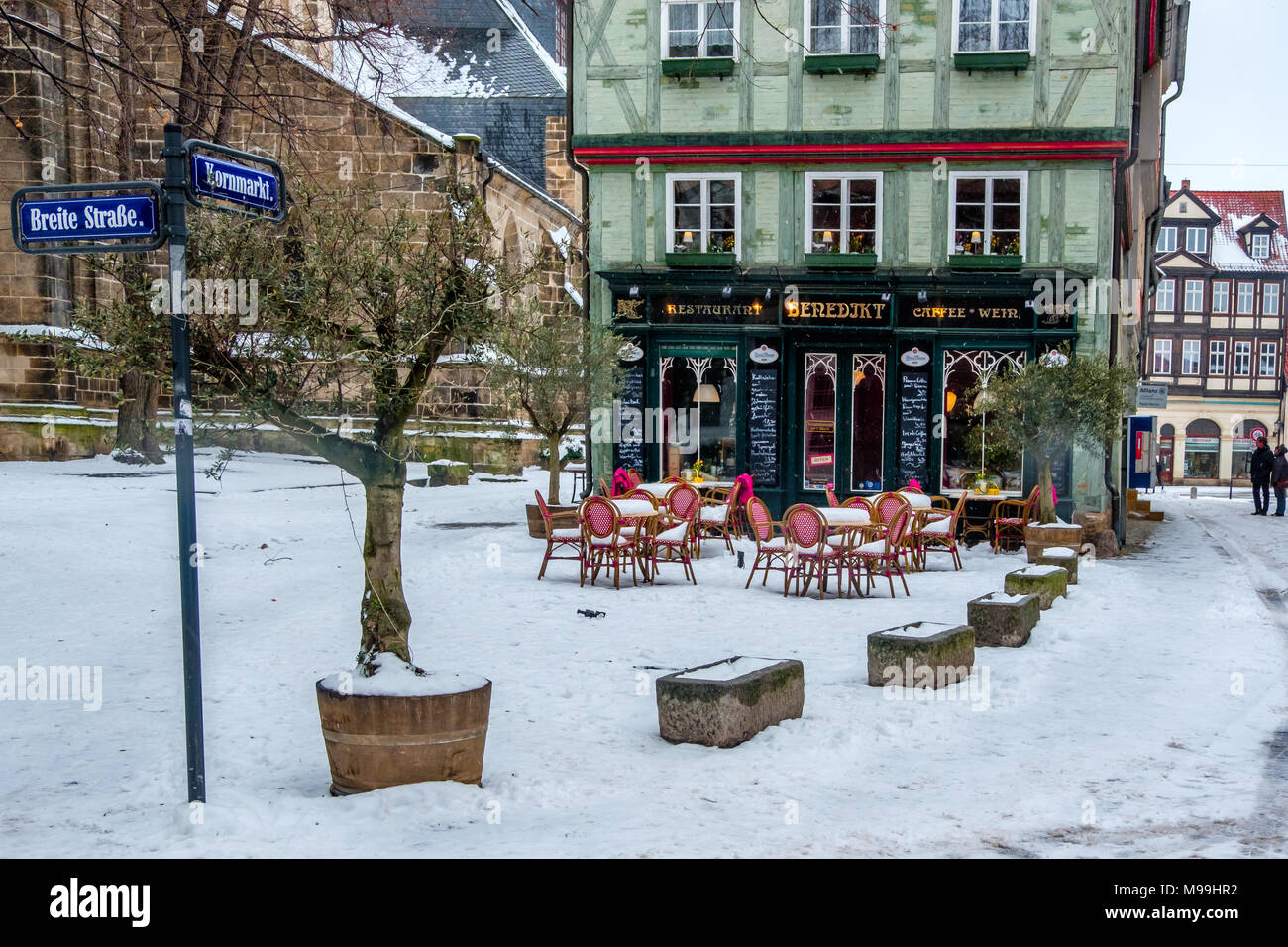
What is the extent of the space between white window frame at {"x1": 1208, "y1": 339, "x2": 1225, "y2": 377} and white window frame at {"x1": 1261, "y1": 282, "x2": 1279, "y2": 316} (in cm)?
230

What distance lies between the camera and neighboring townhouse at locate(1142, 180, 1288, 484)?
55969 millimetres

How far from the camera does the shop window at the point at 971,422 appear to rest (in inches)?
731

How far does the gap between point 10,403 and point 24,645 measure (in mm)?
13509

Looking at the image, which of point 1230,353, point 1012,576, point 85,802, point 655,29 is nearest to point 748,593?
point 1012,576

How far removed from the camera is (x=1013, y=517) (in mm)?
17688

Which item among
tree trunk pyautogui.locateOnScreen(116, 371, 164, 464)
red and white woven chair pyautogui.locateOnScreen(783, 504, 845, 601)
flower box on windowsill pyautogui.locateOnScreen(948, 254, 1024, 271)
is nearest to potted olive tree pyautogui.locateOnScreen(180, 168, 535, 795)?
red and white woven chair pyautogui.locateOnScreen(783, 504, 845, 601)

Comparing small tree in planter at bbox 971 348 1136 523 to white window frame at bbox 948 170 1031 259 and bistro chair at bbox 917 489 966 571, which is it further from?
white window frame at bbox 948 170 1031 259

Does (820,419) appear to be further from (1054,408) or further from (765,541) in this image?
(765,541)

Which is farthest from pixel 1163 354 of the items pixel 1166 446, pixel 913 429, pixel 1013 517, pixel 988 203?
pixel 1013 517

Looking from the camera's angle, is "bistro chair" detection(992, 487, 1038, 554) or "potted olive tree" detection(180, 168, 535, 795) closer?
"potted olive tree" detection(180, 168, 535, 795)

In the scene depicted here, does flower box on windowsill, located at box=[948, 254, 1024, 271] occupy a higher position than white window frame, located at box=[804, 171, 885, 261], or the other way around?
white window frame, located at box=[804, 171, 885, 261]

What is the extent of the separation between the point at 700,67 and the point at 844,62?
7.06ft

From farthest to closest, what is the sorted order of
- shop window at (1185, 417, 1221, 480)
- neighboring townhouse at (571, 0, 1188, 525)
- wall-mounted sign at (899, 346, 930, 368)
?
shop window at (1185, 417, 1221, 480)
wall-mounted sign at (899, 346, 930, 368)
neighboring townhouse at (571, 0, 1188, 525)
